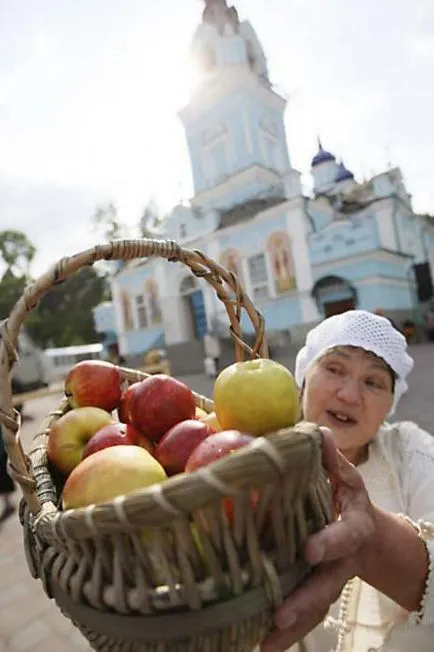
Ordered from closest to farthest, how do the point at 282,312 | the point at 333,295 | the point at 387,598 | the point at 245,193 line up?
the point at 387,598, the point at 333,295, the point at 282,312, the point at 245,193

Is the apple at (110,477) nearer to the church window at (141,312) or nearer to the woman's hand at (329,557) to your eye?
the woman's hand at (329,557)

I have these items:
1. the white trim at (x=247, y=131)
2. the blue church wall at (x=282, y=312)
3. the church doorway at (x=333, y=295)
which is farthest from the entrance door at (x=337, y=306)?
the white trim at (x=247, y=131)

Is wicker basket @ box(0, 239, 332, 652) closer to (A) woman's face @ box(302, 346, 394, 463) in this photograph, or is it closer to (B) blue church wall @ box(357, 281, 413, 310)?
(A) woman's face @ box(302, 346, 394, 463)

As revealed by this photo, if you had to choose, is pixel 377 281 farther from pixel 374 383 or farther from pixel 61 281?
pixel 61 281

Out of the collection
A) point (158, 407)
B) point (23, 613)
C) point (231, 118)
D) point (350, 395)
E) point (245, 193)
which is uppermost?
point (231, 118)

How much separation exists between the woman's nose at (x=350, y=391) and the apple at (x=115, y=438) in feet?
2.46

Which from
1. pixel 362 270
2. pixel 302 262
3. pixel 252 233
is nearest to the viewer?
pixel 362 270

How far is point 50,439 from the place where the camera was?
4.13ft

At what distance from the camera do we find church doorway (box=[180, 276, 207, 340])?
810 inches

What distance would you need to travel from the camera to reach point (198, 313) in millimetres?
20688

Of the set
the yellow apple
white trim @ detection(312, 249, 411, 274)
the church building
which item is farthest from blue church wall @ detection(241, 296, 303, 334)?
the yellow apple

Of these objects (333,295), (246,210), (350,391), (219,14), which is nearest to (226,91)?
(219,14)

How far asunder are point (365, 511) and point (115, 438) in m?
0.58

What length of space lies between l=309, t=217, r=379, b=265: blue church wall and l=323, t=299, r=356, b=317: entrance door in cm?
158
